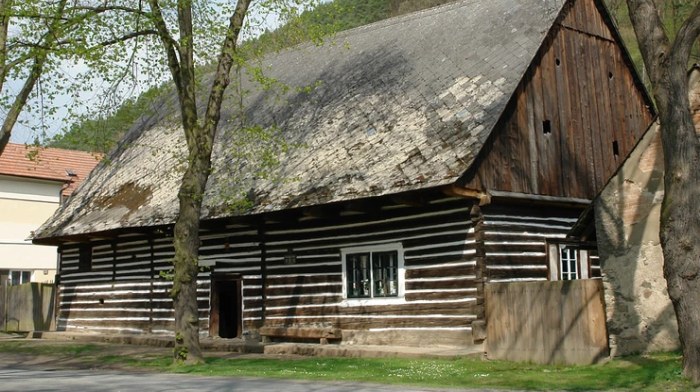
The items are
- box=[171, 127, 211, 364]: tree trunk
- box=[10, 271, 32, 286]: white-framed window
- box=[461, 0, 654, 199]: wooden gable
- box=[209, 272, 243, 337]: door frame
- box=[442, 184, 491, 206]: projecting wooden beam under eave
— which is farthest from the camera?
box=[10, 271, 32, 286]: white-framed window

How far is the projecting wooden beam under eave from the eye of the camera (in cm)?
1745

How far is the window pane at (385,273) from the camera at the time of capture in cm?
1975

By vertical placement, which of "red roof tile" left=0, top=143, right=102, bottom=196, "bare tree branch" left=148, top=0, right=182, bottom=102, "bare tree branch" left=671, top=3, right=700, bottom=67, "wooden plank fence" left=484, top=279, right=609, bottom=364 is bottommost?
"wooden plank fence" left=484, top=279, right=609, bottom=364

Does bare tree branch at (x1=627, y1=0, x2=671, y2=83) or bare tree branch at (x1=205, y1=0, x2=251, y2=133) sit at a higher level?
bare tree branch at (x1=205, y1=0, x2=251, y2=133)

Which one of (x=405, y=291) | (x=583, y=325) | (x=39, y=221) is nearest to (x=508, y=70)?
(x=405, y=291)

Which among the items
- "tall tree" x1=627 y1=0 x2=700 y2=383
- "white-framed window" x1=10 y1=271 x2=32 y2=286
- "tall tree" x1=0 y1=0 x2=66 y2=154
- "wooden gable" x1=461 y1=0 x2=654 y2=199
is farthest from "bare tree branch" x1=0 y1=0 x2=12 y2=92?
"white-framed window" x1=10 y1=271 x2=32 y2=286

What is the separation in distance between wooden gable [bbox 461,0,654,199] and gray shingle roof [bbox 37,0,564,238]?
65cm

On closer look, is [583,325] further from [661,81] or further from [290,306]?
[290,306]

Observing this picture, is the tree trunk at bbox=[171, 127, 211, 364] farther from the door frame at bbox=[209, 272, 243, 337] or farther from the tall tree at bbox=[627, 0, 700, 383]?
the tall tree at bbox=[627, 0, 700, 383]

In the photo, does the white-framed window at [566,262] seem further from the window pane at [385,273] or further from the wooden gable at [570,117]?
the window pane at [385,273]

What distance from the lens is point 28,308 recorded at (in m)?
31.4

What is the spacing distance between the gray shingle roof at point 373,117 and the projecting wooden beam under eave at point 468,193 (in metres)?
0.26

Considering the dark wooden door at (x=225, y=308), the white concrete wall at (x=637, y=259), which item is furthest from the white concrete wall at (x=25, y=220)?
the white concrete wall at (x=637, y=259)

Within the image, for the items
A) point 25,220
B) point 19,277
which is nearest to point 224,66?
point 25,220
